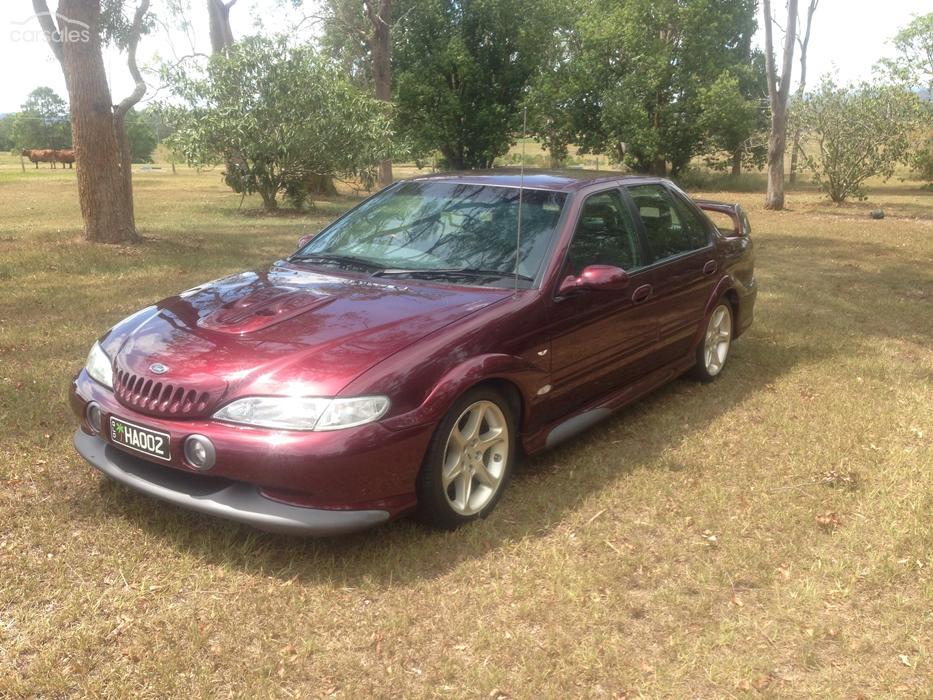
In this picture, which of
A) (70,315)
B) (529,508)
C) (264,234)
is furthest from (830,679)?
(264,234)

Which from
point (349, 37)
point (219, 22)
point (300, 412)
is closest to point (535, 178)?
point (300, 412)

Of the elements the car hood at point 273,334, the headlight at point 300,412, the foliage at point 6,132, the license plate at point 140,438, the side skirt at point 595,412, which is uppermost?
the foliage at point 6,132

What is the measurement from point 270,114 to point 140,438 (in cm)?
1712

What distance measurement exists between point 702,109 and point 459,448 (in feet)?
95.4

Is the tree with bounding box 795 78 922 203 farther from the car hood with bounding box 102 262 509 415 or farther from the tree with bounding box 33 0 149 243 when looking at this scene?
the car hood with bounding box 102 262 509 415

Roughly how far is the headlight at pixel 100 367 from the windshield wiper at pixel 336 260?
1.29m

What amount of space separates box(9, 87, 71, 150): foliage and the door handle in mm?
82066

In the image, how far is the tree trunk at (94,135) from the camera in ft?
37.7

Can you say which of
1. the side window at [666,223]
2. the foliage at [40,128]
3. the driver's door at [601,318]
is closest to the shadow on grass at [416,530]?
the driver's door at [601,318]

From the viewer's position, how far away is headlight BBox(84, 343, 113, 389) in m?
3.79

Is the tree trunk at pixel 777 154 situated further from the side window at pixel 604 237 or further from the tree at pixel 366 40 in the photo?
the side window at pixel 604 237

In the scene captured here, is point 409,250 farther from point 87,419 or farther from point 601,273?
point 87,419

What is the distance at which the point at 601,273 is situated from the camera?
4.33 meters

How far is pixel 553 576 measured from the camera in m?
3.52
